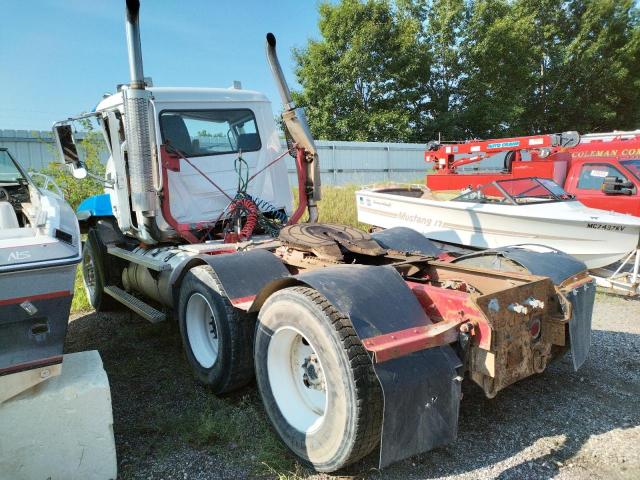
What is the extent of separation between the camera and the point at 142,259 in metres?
4.77

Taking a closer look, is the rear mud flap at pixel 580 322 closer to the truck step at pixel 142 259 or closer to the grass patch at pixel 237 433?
the grass patch at pixel 237 433

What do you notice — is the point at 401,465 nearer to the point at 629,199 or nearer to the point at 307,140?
the point at 307,140

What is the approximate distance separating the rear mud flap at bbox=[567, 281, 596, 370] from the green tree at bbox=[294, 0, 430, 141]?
23.3 metres

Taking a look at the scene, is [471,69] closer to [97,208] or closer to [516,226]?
[516,226]

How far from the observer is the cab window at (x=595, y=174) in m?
8.05

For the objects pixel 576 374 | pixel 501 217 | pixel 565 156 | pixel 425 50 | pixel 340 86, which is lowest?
pixel 576 374

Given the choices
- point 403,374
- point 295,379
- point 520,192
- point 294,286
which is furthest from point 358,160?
point 403,374

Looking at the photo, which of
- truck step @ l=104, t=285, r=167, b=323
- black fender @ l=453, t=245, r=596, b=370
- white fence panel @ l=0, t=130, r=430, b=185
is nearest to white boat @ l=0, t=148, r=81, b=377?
truck step @ l=104, t=285, r=167, b=323

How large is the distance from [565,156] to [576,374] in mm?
7079

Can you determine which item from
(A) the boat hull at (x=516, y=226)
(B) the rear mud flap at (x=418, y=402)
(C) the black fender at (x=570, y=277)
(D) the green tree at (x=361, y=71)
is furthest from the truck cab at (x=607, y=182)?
(D) the green tree at (x=361, y=71)

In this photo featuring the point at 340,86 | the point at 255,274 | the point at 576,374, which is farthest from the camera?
the point at 340,86

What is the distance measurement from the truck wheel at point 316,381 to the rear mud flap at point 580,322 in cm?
149

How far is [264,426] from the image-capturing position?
10.5 ft

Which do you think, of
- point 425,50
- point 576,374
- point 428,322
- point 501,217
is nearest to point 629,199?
point 501,217
